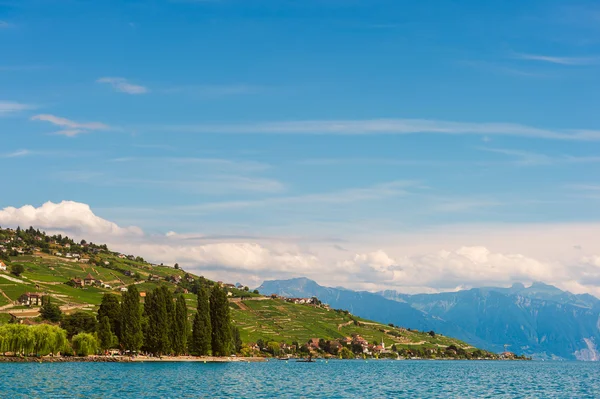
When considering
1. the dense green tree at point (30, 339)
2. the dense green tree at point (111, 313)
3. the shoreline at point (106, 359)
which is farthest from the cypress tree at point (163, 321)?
the dense green tree at point (30, 339)

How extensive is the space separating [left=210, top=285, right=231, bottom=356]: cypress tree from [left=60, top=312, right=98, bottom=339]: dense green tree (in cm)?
3085

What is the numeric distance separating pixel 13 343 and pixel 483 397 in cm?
9678

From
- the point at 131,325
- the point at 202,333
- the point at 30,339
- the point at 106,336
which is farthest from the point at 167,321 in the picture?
the point at 30,339

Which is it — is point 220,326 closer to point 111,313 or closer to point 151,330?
point 151,330

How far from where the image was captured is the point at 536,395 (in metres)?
106

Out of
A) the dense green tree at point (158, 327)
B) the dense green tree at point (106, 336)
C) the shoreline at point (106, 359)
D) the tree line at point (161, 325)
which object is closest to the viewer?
the shoreline at point (106, 359)

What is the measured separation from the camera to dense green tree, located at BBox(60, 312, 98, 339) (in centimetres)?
17850

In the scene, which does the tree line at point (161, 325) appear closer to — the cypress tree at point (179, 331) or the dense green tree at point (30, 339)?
the cypress tree at point (179, 331)

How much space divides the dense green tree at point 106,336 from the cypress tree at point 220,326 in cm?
2714

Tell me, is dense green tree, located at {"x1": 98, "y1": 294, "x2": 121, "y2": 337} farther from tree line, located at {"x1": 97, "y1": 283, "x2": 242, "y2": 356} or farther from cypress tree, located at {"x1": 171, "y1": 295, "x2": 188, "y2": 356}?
cypress tree, located at {"x1": 171, "y1": 295, "x2": 188, "y2": 356}

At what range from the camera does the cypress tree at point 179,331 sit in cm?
16900

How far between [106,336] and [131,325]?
6473 millimetres

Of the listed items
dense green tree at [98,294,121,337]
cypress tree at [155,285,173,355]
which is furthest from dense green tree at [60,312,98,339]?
cypress tree at [155,285,173,355]

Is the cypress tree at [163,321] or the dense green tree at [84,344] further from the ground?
the cypress tree at [163,321]
